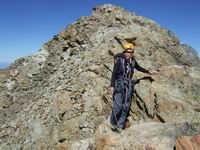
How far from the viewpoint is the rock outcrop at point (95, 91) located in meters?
15.8

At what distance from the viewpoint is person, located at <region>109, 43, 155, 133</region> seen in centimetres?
1579

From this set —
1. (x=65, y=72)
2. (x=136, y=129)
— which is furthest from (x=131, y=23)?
(x=136, y=129)

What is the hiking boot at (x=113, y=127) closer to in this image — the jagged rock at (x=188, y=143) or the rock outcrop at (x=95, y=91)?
the rock outcrop at (x=95, y=91)

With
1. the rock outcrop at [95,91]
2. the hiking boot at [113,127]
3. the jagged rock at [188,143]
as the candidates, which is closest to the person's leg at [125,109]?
the hiking boot at [113,127]

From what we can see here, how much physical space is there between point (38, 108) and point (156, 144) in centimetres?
1187

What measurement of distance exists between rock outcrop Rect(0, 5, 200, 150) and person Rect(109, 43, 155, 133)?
2.05 ft

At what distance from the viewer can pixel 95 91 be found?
21.1m

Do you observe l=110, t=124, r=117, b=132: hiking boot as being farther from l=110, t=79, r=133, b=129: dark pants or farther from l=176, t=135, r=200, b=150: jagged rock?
l=176, t=135, r=200, b=150: jagged rock

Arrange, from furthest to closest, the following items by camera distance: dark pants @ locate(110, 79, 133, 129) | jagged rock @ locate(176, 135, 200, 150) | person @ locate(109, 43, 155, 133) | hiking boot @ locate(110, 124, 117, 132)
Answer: dark pants @ locate(110, 79, 133, 129), person @ locate(109, 43, 155, 133), hiking boot @ locate(110, 124, 117, 132), jagged rock @ locate(176, 135, 200, 150)

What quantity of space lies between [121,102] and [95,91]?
16.5 feet

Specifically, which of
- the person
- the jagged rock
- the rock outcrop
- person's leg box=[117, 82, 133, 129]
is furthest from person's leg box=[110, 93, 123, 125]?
the jagged rock

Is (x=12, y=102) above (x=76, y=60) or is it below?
below

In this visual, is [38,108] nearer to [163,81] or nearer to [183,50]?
[163,81]

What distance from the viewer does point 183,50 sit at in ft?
83.6
